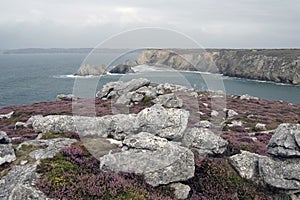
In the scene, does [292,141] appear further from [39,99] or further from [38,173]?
[39,99]

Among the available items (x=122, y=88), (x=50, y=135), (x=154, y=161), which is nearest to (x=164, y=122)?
(x=154, y=161)

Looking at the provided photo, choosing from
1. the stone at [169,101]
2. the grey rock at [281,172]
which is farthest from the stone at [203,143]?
the stone at [169,101]

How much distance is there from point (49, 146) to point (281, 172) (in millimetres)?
11702

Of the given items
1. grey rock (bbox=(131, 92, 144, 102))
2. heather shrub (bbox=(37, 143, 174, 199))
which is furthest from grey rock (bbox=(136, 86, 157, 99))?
heather shrub (bbox=(37, 143, 174, 199))

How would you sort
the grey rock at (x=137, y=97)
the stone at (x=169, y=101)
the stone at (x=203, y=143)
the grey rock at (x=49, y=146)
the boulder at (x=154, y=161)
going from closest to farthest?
the boulder at (x=154, y=161) < the grey rock at (x=49, y=146) < the stone at (x=203, y=143) < the stone at (x=169, y=101) < the grey rock at (x=137, y=97)

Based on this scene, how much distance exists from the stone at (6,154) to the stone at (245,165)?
10971 millimetres

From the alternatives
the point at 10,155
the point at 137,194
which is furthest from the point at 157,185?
the point at 10,155

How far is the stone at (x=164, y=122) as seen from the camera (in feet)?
59.6

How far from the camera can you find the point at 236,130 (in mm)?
32156

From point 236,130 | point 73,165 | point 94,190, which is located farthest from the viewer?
point 236,130

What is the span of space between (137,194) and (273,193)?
722cm

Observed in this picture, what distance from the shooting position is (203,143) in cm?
1797

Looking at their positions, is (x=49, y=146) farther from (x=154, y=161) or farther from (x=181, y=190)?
(x=181, y=190)

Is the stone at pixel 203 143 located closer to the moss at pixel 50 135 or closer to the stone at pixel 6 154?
the moss at pixel 50 135
